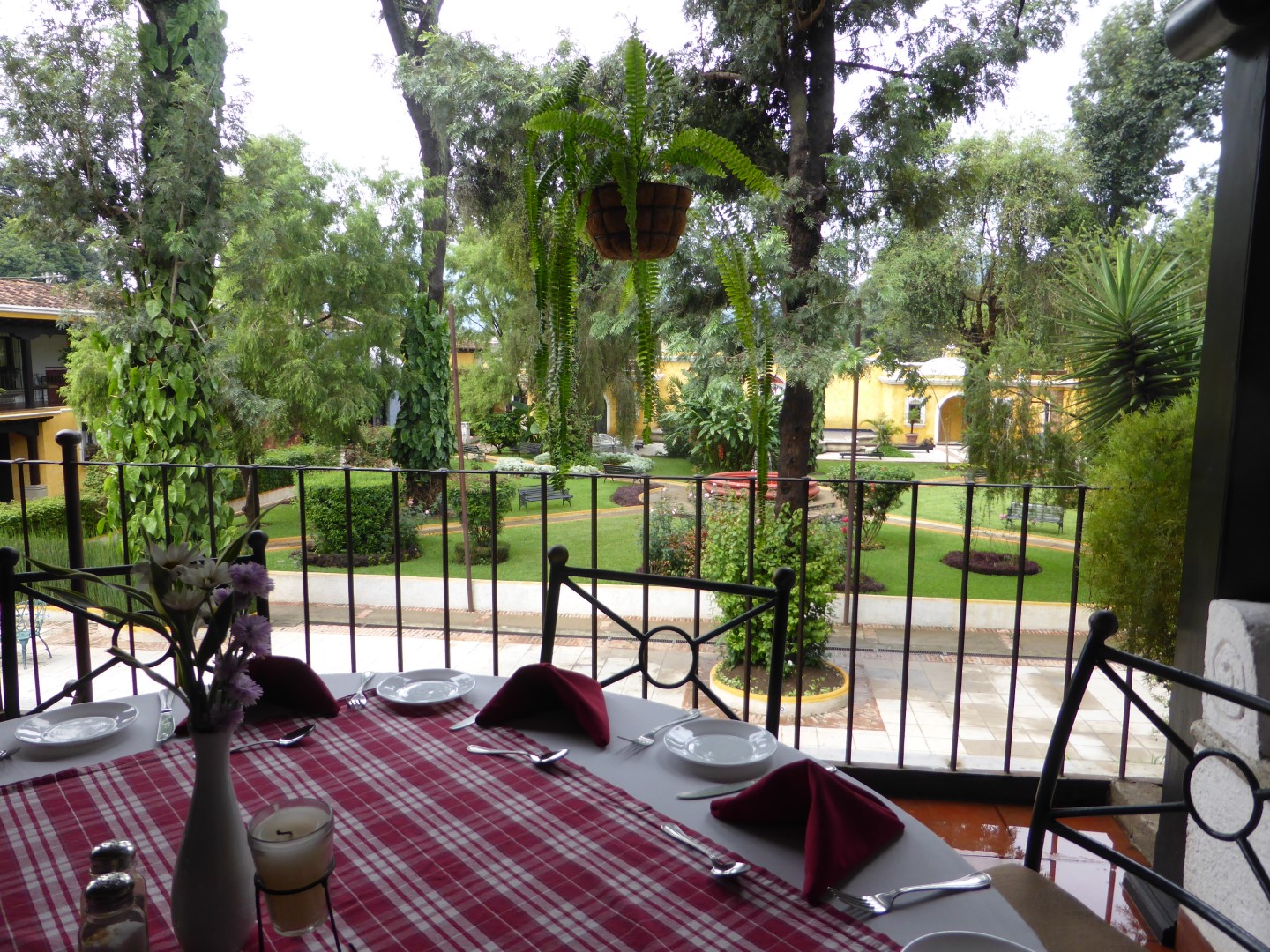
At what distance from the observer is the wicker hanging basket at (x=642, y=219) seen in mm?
1446

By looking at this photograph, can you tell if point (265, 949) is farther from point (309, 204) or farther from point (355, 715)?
point (309, 204)

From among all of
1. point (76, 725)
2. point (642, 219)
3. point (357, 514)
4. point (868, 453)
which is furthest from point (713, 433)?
point (76, 725)

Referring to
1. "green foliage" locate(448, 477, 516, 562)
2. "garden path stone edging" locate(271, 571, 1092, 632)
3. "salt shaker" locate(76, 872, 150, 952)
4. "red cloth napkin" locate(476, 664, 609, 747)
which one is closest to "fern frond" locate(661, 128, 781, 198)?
"red cloth napkin" locate(476, 664, 609, 747)

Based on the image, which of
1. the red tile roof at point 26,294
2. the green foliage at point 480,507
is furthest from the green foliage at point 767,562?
the red tile roof at point 26,294

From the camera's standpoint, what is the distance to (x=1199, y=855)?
160 centimetres

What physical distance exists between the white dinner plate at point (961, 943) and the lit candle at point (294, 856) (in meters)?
0.50

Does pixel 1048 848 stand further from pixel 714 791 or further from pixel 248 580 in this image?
pixel 248 580

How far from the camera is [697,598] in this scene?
201 centimetres

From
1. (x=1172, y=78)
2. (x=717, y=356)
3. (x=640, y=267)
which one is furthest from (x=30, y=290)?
(x=1172, y=78)

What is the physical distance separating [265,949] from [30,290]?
651 inches

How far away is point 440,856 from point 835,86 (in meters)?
7.08

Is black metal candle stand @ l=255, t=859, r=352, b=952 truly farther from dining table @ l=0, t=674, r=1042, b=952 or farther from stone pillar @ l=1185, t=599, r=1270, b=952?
stone pillar @ l=1185, t=599, r=1270, b=952

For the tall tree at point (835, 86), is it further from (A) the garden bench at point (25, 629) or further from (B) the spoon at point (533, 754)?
(A) the garden bench at point (25, 629)

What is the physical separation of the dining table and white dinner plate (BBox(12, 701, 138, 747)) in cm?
2
